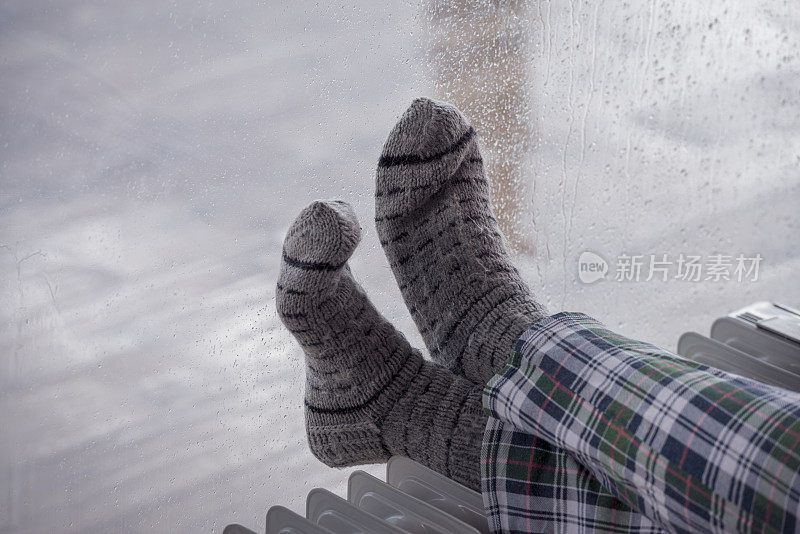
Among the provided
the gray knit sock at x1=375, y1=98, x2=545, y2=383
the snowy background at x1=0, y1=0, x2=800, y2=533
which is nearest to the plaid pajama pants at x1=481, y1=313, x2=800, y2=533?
the gray knit sock at x1=375, y1=98, x2=545, y2=383

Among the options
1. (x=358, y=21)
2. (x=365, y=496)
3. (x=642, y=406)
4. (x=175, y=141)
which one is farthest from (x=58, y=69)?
(x=642, y=406)

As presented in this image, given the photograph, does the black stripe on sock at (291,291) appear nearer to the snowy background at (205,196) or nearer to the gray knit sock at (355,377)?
the gray knit sock at (355,377)

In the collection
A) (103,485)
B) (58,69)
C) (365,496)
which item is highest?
(58,69)

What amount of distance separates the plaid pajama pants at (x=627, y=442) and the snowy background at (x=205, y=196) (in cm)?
43

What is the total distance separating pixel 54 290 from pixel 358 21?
1.52 ft

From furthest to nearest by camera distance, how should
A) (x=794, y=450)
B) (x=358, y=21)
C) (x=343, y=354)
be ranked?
Result: (x=358, y=21), (x=343, y=354), (x=794, y=450)

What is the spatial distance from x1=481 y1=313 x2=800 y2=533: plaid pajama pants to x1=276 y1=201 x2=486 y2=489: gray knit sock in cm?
10

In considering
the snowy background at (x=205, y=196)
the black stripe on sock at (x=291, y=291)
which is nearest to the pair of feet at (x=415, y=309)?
the black stripe on sock at (x=291, y=291)

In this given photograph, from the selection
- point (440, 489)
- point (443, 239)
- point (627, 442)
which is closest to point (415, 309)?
point (443, 239)

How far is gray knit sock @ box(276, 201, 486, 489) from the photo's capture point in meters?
0.63

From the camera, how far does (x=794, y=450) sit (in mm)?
377

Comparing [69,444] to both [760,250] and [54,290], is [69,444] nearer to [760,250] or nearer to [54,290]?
[54,290]

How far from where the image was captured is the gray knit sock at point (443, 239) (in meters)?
0.68

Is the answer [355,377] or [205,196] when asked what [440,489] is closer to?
[355,377]
